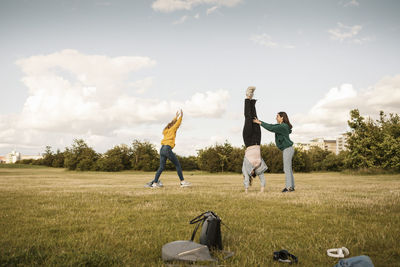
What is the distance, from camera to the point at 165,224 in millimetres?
4891

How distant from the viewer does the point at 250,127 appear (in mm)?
9617

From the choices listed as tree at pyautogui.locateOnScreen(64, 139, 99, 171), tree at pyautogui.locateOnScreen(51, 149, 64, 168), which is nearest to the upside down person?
tree at pyautogui.locateOnScreen(64, 139, 99, 171)

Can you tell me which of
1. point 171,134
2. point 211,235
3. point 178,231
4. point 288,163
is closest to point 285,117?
point 288,163

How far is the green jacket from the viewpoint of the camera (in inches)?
391

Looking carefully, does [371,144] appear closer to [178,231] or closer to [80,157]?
[178,231]

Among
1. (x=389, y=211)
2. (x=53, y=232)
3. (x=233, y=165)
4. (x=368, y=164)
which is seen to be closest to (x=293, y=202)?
(x=389, y=211)

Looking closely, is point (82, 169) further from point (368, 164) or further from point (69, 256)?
point (69, 256)

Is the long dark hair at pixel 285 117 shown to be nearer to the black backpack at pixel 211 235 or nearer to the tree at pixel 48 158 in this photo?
the black backpack at pixel 211 235

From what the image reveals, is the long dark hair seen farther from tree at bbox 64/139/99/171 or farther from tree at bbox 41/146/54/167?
tree at bbox 41/146/54/167

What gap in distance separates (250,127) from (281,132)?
137 cm

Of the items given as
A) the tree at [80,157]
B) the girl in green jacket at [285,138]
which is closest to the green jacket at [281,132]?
the girl in green jacket at [285,138]

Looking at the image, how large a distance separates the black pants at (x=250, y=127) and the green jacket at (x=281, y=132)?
0.40m

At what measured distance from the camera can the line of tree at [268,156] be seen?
115 feet

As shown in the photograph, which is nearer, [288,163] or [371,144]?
[288,163]
